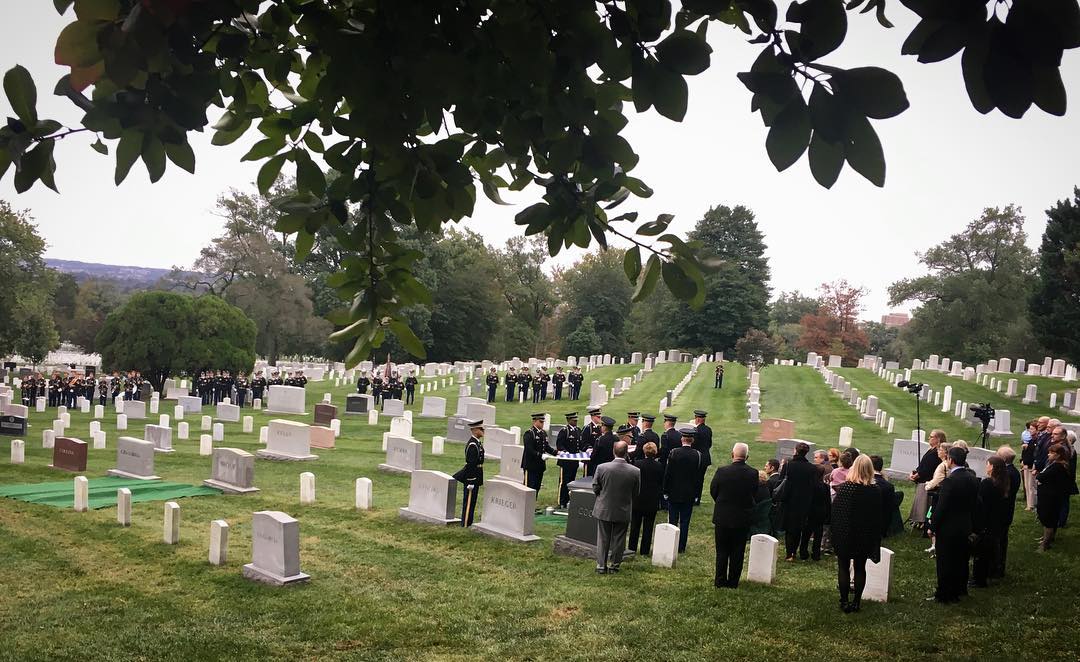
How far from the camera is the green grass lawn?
8.32m

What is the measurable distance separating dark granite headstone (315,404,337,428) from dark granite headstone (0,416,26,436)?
→ 9.66 metres

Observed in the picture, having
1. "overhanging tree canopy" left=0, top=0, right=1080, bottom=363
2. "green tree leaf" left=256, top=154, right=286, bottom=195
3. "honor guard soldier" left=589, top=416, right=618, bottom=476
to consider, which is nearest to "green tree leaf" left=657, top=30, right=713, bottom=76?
"overhanging tree canopy" left=0, top=0, right=1080, bottom=363

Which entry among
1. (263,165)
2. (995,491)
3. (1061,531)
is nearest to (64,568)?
(263,165)

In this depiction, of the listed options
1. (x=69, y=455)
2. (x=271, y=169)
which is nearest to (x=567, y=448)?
(x=69, y=455)

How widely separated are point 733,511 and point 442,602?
3664mm

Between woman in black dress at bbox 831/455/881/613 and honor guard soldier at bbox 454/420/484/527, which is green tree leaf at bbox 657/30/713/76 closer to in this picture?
woman in black dress at bbox 831/455/881/613

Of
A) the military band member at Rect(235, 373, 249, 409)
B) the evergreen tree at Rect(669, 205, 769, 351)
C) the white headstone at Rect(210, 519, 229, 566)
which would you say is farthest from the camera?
the evergreen tree at Rect(669, 205, 769, 351)

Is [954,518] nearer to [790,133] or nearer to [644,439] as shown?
[644,439]

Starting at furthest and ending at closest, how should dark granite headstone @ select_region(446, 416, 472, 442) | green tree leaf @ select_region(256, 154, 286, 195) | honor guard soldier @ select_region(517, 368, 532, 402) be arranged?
honor guard soldier @ select_region(517, 368, 532, 402), dark granite headstone @ select_region(446, 416, 472, 442), green tree leaf @ select_region(256, 154, 286, 195)

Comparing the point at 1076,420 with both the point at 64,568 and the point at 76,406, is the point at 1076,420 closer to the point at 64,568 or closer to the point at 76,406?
the point at 64,568

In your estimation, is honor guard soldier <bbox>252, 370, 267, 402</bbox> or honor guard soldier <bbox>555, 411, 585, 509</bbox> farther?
honor guard soldier <bbox>252, 370, 267, 402</bbox>

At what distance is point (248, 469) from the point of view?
18.0 meters

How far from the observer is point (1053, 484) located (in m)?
11.8

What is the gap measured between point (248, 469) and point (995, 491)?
1424cm
